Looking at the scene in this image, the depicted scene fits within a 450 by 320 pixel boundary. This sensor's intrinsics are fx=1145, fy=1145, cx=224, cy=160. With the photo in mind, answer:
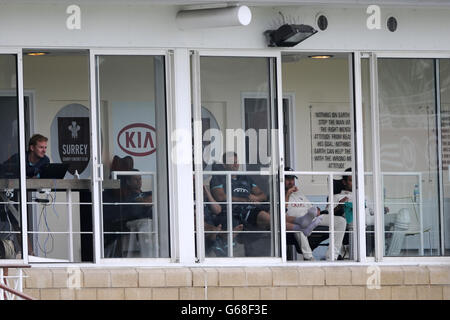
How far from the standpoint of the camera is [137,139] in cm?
1050

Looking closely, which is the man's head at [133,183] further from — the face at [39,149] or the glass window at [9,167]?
the glass window at [9,167]

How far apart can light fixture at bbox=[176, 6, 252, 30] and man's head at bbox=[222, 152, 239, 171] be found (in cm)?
123

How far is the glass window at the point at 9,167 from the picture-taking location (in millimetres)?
10305

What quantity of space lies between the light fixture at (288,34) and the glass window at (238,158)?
0.24 m

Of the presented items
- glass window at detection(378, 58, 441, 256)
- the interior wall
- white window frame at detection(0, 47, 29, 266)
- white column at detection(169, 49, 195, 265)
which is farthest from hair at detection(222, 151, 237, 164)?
the interior wall

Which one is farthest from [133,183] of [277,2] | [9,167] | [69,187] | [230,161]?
[277,2]

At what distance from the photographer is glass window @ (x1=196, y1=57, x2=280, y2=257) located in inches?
415

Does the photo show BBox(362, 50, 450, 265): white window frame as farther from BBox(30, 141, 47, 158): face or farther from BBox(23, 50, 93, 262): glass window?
BBox(30, 141, 47, 158): face

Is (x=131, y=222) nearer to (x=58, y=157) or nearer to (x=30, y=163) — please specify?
(x=30, y=163)

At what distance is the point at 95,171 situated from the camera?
1030cm
